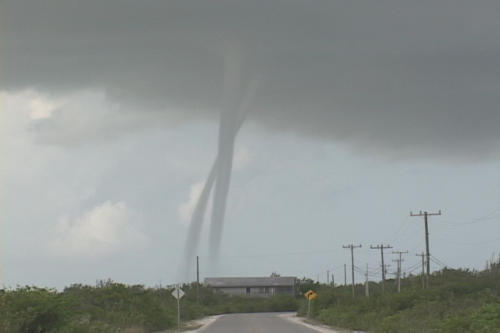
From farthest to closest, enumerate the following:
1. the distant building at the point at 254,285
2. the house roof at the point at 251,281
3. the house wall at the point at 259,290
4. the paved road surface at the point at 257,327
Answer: the house roof at the point at 251,281, the distant building at the point at 254,285, the house wall at the point at 259,290, the paved road surface at the point at 257,327

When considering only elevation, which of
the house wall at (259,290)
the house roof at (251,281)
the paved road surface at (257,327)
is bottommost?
the house wall at (259,290)

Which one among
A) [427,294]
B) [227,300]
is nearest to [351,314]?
[427,294]

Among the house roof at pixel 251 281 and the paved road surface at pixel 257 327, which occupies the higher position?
the paved road surface at pixel 257 327

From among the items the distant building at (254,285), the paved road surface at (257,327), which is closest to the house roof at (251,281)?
the distant building at (254,285)

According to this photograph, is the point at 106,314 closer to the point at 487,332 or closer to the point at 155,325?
the point at 155,325

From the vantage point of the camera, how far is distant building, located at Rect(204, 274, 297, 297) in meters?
189

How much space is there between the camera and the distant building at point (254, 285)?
189 meters

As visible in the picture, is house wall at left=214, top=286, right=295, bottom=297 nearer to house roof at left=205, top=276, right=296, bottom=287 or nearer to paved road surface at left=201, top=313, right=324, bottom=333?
house roof at left=205, top=276, right=296, bottom=287

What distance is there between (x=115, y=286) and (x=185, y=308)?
1287 inches

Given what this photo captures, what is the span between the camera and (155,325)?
59656mm

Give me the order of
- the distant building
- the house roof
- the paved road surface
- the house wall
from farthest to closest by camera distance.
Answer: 1. the house roof
2. the distant building
3. the house wall
4. the paved road surface

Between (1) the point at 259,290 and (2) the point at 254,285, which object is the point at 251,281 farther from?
(1) the point at 259,290

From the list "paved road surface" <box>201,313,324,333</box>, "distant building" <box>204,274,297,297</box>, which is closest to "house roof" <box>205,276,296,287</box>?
"distant building" <box>204,274,297,297</box>

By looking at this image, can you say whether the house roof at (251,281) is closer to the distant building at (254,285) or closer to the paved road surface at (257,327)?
the distant building at (254,285)
